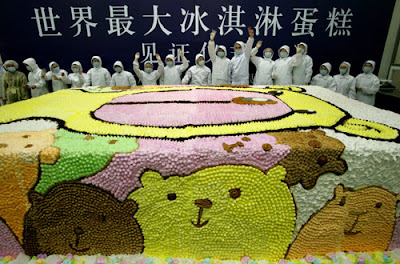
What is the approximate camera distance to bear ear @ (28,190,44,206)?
0.93 meters

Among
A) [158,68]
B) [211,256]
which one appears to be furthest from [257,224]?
[158,68]

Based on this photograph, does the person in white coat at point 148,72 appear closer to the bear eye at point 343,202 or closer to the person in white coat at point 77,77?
the person in white coat at point 77,77

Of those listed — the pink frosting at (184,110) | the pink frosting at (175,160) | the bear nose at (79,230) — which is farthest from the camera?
the pink frosting at (184,110)

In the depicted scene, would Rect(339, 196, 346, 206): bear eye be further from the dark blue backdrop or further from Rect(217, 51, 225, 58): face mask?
the dark blue backdrop

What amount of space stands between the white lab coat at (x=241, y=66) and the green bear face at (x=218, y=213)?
2.86 metres

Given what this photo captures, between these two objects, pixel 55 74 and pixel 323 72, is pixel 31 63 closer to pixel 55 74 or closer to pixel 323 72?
pixel 55 74

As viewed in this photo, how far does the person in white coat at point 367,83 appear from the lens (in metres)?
3.52

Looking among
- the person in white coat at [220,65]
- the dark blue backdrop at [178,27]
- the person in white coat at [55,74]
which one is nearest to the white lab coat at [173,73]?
the dark blue backdrop at [178,27]

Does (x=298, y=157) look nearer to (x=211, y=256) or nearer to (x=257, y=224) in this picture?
(x=257, y=224)

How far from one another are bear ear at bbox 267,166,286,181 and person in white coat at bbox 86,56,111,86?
3.46 m

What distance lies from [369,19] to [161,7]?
314 cm

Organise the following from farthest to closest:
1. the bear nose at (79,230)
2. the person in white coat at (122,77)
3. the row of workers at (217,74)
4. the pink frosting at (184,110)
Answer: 1. the person in white coat at (122,77)
2. the row of workers at (217,74)
3. the pink frosting at (184,110)
4. the bear nose at (79,230)

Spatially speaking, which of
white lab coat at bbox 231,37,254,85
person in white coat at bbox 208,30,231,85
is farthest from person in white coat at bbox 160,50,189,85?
white lab coat at bbox 231,37,254,85

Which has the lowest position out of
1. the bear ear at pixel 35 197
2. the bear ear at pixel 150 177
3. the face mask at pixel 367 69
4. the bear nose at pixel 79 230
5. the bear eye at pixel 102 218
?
the bear nose at pixel 79 230
